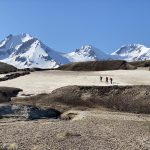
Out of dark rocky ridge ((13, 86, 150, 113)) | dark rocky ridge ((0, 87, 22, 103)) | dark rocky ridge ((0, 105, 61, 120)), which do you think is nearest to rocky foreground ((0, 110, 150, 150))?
dark rocky ridge ((0, 105, 61, 120))

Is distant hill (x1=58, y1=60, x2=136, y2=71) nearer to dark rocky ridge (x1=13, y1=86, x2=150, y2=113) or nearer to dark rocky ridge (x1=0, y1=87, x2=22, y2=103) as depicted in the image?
dark rocky ridge (x1=0, y1=87, x2=22, y2=103)

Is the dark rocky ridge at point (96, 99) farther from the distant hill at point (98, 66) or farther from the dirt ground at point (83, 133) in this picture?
the distant hill at point (98, 66)

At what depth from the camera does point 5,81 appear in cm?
9288

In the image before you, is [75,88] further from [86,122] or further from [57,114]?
[86,122]

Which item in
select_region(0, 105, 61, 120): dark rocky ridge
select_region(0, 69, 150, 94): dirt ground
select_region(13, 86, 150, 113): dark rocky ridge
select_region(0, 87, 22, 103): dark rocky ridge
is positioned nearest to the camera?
select_region(0, 105, 61, 120): dark rocky ridge

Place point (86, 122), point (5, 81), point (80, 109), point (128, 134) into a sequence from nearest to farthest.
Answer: point (128, 134)
point (86, 122)
point (80, 109)
point (5, 81)

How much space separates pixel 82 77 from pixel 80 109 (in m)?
34.0

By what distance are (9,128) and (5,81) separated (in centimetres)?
4901

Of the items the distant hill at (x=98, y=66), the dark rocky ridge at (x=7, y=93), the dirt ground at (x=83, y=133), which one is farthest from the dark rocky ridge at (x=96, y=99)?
the distant hill at (x=98, y=66)

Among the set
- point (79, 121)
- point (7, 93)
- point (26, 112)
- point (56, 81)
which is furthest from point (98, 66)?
point (79, 121)

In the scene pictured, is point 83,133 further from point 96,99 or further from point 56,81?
point 56,81

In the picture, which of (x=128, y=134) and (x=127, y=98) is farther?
(x=127, y=98)

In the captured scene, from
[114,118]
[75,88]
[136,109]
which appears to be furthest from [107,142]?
[75,88]

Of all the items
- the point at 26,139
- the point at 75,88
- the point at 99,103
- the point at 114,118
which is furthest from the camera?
the point at 75,88
